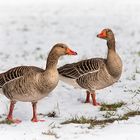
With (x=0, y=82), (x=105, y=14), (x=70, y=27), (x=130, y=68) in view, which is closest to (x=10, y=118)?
(x=0, y=82)

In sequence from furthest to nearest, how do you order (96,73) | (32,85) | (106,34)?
1. (106,34)
2. (96,73)
3. (32,85)

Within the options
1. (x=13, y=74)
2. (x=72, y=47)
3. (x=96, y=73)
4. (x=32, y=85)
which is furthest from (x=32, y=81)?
(x=72, y=47)

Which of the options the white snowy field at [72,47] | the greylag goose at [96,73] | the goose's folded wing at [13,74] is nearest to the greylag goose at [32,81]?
the goose's folded wing at [13,74]

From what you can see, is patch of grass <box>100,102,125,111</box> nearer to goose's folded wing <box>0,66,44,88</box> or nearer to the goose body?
the goose body

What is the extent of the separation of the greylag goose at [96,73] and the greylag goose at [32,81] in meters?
1.37

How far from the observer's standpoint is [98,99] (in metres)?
9.93

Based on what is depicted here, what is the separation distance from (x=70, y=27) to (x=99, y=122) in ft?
50.3

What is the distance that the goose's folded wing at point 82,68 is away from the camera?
934 centimetres

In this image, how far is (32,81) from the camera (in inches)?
306

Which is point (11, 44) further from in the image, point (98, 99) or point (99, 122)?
point (99, 122)

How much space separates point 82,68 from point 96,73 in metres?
0.36

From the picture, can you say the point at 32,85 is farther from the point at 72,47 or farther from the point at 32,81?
the point at 72,47

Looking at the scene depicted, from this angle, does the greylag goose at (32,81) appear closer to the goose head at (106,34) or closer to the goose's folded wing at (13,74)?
the goose's folded wing at (13,74)

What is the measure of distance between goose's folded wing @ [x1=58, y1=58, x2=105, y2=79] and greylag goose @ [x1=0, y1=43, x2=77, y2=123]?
1.38 m
